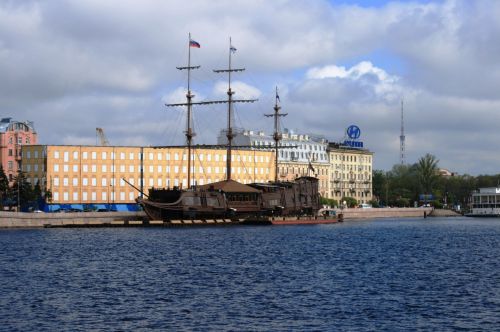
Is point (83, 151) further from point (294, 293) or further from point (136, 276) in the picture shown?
point (294, 293)

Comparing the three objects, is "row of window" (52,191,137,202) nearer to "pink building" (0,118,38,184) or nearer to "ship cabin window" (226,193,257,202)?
"pink building" (0,118,38,184)

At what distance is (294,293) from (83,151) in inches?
5058

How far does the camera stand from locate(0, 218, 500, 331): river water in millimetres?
37031

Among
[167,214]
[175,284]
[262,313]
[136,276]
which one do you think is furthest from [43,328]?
[167,214]

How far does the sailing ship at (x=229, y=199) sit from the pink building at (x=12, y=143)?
43113 millimetres

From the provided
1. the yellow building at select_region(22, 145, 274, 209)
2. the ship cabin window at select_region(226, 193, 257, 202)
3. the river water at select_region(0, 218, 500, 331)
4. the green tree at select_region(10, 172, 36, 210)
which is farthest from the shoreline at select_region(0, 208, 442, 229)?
the river water at select_region(0, 218, 500, 331)

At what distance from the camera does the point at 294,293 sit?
150 ft

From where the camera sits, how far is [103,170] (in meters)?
170

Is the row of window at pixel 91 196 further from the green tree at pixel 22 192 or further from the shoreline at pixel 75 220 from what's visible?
the shoreline at pixel 75 220

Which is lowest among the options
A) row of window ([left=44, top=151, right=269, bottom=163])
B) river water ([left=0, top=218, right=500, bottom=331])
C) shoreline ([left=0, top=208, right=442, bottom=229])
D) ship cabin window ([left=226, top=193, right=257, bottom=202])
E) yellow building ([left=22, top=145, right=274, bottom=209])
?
river water ([left=0, top=218, right=500, bottom=331])

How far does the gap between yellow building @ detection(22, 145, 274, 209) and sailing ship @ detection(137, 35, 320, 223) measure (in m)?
27.8

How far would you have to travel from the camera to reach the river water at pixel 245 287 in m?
37.0

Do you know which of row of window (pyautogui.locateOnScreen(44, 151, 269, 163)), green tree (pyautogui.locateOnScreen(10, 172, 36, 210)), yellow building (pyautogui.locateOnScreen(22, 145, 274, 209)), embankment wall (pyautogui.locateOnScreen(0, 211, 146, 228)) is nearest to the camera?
embankment wall (pyautogui.locateOnScreen(0, 211, 146, 228))

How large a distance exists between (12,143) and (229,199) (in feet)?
196
